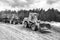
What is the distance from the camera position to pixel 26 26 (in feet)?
33.1

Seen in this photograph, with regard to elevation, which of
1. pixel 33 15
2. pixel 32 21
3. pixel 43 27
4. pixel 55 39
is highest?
pixel 33 15

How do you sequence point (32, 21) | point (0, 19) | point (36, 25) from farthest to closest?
point (0, 19) < point (32, 21) < point (36, 25)

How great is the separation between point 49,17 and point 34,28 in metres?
24.7

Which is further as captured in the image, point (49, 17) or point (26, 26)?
point (49, 17)

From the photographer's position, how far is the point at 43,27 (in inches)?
287

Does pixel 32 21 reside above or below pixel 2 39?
above

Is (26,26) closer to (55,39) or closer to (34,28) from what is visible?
(34,28)

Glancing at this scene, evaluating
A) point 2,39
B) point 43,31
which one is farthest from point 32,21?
point 2,39

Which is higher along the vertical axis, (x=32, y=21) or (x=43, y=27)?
(x=32, y=21)

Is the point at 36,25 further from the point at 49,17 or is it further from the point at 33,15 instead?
the point at 49,17

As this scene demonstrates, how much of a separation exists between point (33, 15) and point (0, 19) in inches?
→ 765

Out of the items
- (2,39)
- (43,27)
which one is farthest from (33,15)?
(2,39)

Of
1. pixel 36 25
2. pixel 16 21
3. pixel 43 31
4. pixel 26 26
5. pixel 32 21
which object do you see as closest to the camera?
pixel 43 31

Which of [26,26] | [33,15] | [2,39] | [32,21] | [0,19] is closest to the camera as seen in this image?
[2,39]
